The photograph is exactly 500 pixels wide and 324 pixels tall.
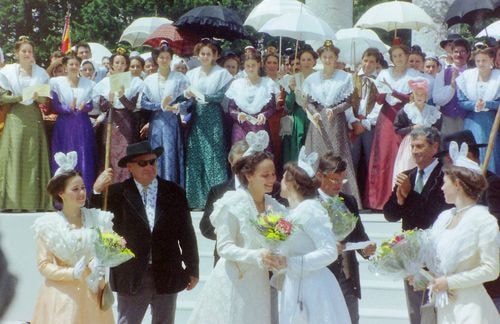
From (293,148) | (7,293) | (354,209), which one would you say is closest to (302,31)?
(293,148)

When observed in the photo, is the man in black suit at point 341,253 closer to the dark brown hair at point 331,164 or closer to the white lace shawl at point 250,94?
the dark brown hair at point 331,164

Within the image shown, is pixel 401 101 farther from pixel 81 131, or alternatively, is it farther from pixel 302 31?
pixel 81 131

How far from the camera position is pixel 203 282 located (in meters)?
7.80

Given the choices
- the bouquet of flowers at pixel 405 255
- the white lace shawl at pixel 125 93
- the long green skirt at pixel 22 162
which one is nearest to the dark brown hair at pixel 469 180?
the bouquet of flowers at pixel 405 255

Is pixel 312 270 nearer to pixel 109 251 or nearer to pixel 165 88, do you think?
pixel 109 251

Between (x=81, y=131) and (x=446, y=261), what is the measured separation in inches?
219

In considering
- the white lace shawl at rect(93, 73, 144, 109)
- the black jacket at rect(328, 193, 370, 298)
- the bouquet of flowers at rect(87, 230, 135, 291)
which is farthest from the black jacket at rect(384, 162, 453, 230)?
the white lace shawl at rect(93, 73, 144, 109)

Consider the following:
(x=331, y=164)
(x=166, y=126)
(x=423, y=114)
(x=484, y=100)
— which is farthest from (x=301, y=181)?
(x=166, y=126)

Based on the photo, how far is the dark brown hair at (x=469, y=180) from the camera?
4.63 metres

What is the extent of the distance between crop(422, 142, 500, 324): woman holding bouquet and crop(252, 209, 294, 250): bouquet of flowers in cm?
76

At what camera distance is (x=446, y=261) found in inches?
184

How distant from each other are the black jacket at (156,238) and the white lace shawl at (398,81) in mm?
3969

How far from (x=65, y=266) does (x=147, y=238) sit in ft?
2.04

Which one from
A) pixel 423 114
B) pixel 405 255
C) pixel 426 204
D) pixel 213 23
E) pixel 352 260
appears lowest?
pixel 352 260
